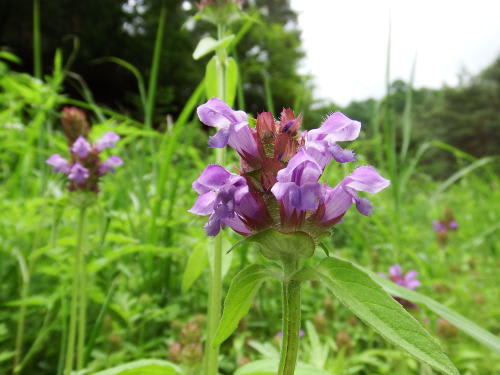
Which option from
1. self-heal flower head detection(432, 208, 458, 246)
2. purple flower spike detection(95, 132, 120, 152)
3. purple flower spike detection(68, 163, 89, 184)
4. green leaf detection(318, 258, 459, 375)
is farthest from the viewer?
self-heal flower head detection(432, 208, 458, 246)

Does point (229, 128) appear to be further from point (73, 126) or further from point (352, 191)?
point (73, 126)

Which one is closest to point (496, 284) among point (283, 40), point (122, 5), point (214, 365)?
point (214, 365)

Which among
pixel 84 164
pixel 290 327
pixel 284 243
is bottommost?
pixel 290 327

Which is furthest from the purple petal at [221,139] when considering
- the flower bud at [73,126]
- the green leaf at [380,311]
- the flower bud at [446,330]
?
the flower bud at [446,330]

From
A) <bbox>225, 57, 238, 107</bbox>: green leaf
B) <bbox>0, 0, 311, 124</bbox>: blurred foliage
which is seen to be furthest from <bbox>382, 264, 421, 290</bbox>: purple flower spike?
<bbox>0, 0, 311, 124</bbox>: blurred foliage

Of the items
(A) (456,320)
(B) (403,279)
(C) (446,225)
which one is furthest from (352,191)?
(C) (446,225)

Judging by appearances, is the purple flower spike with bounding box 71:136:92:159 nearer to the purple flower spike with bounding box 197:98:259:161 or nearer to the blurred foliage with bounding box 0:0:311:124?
the purple flower spike with bounding box 197:98:259:161

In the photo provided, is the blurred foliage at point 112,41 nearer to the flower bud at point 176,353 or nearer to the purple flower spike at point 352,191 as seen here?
the flower bud at point 176,353

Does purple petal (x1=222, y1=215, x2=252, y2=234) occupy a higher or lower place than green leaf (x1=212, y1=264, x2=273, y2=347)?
higher
